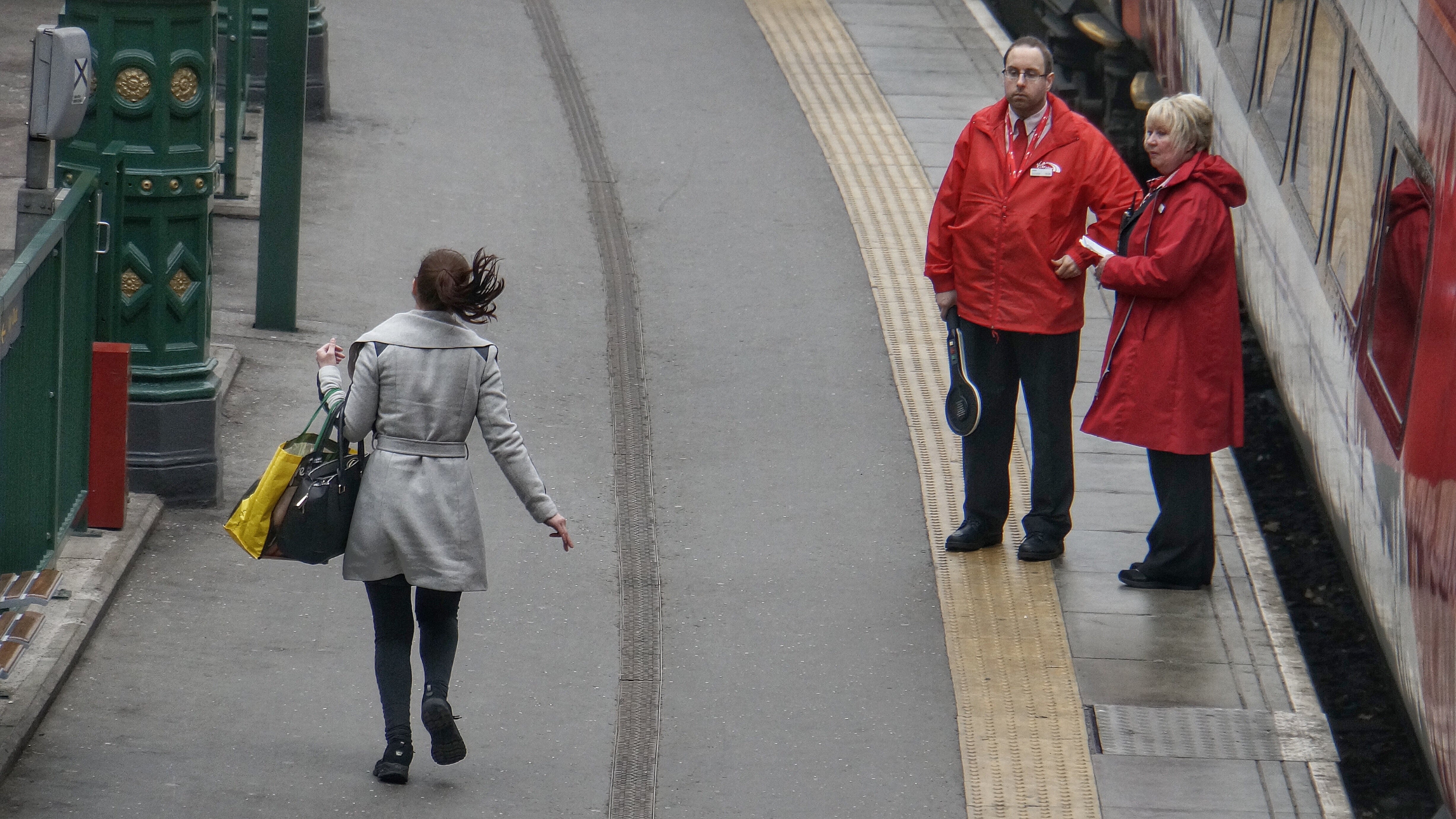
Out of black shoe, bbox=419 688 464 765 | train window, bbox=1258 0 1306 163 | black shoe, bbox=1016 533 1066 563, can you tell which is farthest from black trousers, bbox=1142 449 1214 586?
black shoe, bbox=419 688 464 765

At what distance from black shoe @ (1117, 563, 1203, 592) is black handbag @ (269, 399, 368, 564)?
9.30 feet

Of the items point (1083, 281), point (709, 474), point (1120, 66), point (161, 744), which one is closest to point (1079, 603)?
point (1083, 281)

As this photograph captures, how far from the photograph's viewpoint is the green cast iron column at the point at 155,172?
632cm

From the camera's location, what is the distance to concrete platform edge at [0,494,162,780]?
507cm

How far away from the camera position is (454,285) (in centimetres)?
484

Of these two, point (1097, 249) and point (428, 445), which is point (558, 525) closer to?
point (428, 445)

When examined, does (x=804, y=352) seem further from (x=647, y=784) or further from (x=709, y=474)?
(x=647, y=784)

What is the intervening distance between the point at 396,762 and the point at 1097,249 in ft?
9.08

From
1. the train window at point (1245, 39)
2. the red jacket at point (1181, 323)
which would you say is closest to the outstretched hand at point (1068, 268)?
the red jacket at point (1181, 323)

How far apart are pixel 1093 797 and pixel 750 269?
15.0 feet

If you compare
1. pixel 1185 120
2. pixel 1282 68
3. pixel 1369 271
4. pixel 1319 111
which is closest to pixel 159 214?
pixel 1185 120

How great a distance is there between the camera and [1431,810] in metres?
6.21

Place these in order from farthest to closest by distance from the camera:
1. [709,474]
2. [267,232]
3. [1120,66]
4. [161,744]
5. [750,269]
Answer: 1. [1120,66]
2. [750,269]
3. [267,232]
4. [709,474]
5. [161,744]

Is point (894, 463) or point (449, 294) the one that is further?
point (894, 463)
